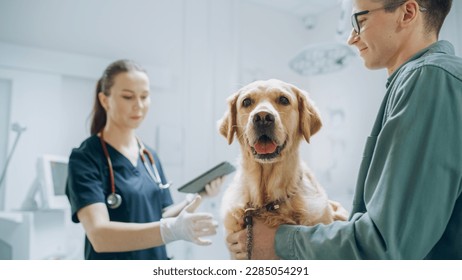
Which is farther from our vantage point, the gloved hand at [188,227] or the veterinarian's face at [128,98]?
the veterinarian's face at [128,98]

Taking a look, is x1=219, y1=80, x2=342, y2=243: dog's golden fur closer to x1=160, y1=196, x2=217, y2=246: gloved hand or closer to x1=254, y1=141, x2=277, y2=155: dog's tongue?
x1=254, y1=141, x2=277, y2=155: dog's tongue

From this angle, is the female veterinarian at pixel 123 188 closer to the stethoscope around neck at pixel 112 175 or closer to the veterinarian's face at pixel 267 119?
the stethoscope around neck at pixel 112 175

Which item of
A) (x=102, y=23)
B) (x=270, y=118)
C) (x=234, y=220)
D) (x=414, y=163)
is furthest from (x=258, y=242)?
(x=102, y=23)

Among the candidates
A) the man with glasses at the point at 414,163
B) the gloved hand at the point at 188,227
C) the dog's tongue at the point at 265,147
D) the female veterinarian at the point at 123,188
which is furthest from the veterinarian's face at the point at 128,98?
the man with glasses at the point at 414,163

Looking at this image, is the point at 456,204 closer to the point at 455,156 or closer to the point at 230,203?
the point at 455,156

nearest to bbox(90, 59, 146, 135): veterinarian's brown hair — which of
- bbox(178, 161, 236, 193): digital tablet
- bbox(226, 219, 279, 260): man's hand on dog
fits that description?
bbox(178, 161, 236, 193): digital tablet

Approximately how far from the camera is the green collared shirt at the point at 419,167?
60 centimetres

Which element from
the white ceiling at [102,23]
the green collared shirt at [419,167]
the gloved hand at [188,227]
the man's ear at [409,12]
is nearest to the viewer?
the green collared shirt at [419,167]

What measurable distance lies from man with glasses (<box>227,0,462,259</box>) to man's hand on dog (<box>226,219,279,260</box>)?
6.3 inches

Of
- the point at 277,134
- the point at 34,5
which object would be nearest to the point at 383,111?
the point at 277,134

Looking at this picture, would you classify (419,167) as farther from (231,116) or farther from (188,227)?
(188,227)

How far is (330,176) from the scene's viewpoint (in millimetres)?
1814

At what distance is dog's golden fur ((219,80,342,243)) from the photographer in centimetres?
95

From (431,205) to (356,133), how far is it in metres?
1.28
